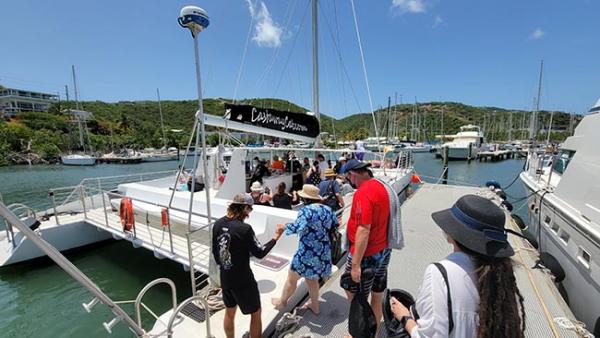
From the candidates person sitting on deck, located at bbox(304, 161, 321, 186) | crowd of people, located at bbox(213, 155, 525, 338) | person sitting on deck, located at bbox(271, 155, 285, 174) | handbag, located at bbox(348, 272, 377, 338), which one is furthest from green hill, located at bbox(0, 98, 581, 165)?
handbag, located at bbox(348, 272, 377, 338)

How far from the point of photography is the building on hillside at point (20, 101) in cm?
7407

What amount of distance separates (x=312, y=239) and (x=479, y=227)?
185 cm

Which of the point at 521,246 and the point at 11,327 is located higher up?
the point at 521,246

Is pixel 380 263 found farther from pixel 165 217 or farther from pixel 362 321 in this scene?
pixel 165 217

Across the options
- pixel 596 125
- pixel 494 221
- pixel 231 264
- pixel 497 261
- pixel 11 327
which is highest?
pixel 596 125

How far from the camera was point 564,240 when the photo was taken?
4367 mm

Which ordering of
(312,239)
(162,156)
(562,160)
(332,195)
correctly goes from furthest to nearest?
(162,156), (562,160), (332,195), (312,239)

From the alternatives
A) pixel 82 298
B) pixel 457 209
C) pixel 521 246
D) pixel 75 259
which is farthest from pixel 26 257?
pixel 521 246

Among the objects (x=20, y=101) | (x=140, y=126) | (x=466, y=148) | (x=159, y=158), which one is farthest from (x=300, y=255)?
(x=20, y=101)

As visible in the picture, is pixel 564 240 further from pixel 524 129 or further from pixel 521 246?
pixel 524 129

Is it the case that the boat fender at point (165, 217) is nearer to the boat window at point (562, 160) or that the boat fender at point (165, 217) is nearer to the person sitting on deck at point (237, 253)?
the person sitting on deck at point (237, 253)

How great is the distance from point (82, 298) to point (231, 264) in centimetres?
495

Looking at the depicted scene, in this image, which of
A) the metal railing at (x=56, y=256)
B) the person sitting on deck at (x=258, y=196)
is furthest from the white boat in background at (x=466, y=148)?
the metal railing at (x=56, y=256)

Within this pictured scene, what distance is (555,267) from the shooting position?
4227 millimetres
